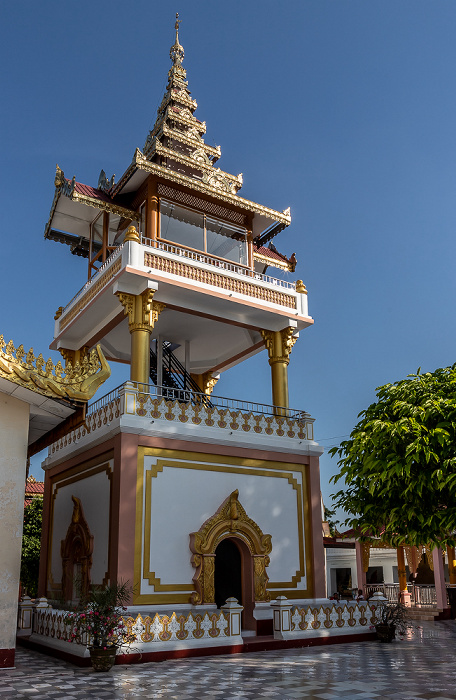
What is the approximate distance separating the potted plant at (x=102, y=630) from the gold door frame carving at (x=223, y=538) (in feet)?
9.33

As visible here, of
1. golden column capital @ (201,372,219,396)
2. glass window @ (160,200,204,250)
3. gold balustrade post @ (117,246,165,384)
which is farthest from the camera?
golden column capital @ (201,372,219,396)

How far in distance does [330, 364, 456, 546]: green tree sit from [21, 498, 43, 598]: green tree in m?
15.5

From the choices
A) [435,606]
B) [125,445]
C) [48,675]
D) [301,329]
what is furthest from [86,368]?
[435,606]

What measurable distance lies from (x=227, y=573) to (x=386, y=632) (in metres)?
3.88

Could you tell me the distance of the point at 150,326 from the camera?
52.9 feet

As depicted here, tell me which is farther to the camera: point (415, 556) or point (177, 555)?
point (415, 556)

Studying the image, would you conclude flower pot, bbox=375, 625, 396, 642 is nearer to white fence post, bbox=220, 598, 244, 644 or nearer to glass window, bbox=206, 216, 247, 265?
white fence post, bbox=220, 598, 244, 644

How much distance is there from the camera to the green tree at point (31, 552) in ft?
81.9

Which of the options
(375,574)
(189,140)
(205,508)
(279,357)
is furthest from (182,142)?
(375,574)

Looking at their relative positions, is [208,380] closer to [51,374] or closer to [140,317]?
[140,317]

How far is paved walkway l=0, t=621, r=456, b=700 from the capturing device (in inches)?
338

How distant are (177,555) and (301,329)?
7.94 metres

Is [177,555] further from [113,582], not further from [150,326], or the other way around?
[150,326]

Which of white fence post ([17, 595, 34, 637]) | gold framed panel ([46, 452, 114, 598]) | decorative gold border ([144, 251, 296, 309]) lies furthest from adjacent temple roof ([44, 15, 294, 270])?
white fence post ([17, 595, 34, 637])
